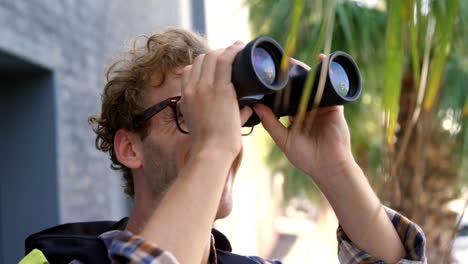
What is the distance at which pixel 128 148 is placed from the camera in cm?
156

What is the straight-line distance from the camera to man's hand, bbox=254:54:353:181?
134 centimetres

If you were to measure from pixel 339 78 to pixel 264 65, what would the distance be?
27cm

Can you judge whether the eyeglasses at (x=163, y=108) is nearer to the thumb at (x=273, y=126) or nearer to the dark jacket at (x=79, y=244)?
the thumb at (x=273, y=126)

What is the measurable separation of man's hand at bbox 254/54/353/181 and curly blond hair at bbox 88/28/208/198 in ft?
1.22

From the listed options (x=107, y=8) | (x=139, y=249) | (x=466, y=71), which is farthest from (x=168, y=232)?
(x=107, y=8)

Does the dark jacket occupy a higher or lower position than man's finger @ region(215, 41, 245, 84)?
lower

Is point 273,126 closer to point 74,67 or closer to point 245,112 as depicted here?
point 245,112

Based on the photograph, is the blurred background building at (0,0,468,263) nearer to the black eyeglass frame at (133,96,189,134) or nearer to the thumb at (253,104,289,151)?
the black eyeglass frame at (133,96,189,134)

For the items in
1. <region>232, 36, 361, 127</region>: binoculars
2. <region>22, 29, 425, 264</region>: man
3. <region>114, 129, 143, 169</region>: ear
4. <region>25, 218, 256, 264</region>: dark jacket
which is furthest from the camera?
<region>114, 129, 143, 169</region>: ear

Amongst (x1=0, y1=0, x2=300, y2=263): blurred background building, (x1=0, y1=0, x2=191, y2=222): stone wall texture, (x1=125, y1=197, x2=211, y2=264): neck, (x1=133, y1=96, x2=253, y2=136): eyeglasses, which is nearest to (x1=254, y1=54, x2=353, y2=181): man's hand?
(x1=133, y1=96, x2=253, y2=136): eyeglasses

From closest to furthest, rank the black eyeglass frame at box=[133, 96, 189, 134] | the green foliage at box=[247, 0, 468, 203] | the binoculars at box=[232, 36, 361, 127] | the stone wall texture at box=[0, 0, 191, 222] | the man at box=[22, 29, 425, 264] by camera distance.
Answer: the green foliage at box=[247, 0, 468, 203], the man at box=[22, 29, 425, 264], the binoculars at box=[232, 36, 361, 127], the black eyeglass frame at box=[133, 96, 189, 134], the stone wall texture at box=[0, 0, 191, 222]

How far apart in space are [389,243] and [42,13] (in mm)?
2554

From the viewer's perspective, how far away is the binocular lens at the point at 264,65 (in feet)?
3.51

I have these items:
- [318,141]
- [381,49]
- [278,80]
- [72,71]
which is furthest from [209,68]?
[72,71]
